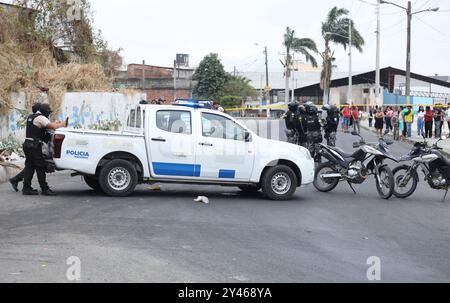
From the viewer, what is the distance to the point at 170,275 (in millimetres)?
6938

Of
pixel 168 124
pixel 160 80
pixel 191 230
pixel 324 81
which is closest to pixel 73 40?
pixel 168 124

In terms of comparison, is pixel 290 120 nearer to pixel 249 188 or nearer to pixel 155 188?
pixel 249 188

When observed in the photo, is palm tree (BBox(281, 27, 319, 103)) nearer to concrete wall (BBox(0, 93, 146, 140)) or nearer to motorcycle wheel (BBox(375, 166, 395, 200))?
concrete wall (BBox(0, 93, 146, 140))

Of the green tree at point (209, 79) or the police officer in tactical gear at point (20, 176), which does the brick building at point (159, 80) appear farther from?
Result: the police officer in tactical gear at point (20, 176)

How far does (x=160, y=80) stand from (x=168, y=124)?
2185 inches

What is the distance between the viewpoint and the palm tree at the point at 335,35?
214ft

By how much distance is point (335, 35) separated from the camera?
66.9m

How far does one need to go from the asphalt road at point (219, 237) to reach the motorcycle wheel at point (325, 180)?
688mm

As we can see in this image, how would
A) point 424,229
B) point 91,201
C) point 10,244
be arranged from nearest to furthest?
point 10,244 → point 424,229 → point 91,201

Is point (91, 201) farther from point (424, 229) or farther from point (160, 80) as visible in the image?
point (160, 80)

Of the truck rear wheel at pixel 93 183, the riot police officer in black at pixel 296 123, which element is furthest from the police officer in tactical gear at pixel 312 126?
the truck rear wheel at pixel 93 183

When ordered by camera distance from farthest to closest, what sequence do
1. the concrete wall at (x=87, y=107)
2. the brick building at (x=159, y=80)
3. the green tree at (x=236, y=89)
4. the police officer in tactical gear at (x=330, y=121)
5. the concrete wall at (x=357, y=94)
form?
the concrete wall at (x=357, y=94), the green tree at (x=236, y=89), the brick building at (x=159, y=80), the concrete wall at (x=87, y=107), the police officer in tactical gear at (x=330, y=121)

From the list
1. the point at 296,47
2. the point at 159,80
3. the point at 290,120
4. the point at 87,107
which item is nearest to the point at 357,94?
the point at 296,47

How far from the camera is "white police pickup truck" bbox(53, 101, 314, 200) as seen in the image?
12547mm
